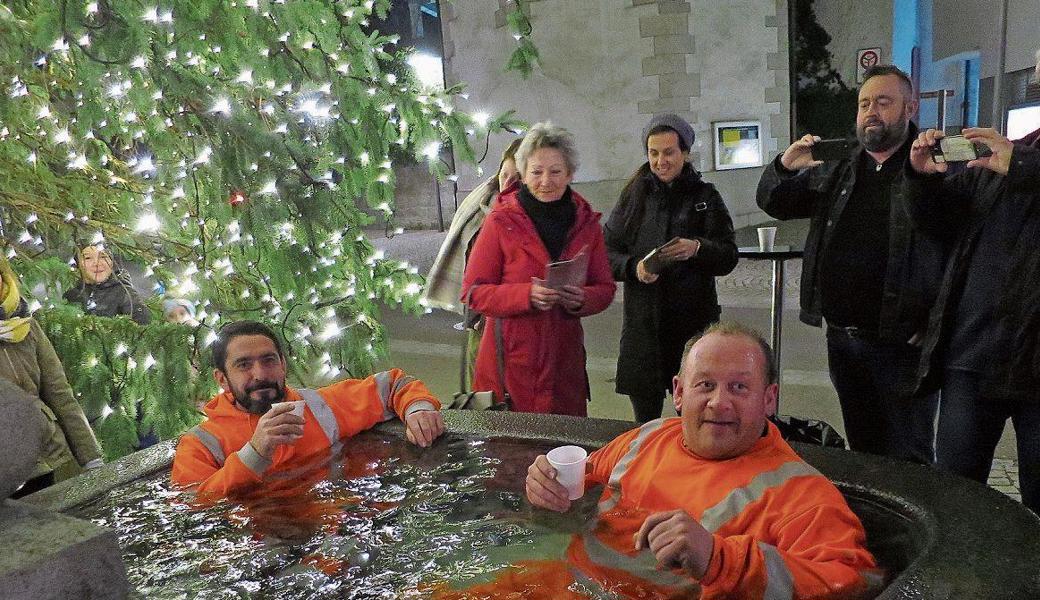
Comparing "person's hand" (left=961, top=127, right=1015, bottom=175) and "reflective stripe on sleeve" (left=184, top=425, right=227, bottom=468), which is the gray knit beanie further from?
"reflective stripe on sleeve" (left=184, top=425, right=227, bottom=468)

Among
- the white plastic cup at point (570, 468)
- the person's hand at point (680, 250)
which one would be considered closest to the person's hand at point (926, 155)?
the person's hand at point (680, 250)

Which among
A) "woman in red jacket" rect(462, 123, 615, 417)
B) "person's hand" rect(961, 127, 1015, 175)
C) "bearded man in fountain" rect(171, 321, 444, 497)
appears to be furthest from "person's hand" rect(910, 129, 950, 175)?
"bearded man in fountain" rect(171, 321, 444, 497)

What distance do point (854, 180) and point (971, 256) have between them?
25.7 inches

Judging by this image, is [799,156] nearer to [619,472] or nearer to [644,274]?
[644,274]

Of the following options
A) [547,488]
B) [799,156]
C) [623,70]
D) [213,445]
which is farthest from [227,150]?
[623,70]

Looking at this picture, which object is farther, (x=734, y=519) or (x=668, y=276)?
(x=668, y=276)

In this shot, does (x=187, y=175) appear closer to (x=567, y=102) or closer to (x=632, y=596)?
(x=632, y=596)

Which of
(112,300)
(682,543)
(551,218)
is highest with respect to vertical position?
(551,218)

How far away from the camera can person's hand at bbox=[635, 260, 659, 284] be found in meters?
3.99

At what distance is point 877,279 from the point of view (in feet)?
11.2

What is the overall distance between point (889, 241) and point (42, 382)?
4.12 meters

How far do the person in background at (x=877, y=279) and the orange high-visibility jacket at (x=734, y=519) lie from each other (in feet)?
3.62

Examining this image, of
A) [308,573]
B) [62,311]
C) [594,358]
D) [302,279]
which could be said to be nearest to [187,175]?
[302,279]

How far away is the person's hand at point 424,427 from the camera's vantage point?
139 inches
